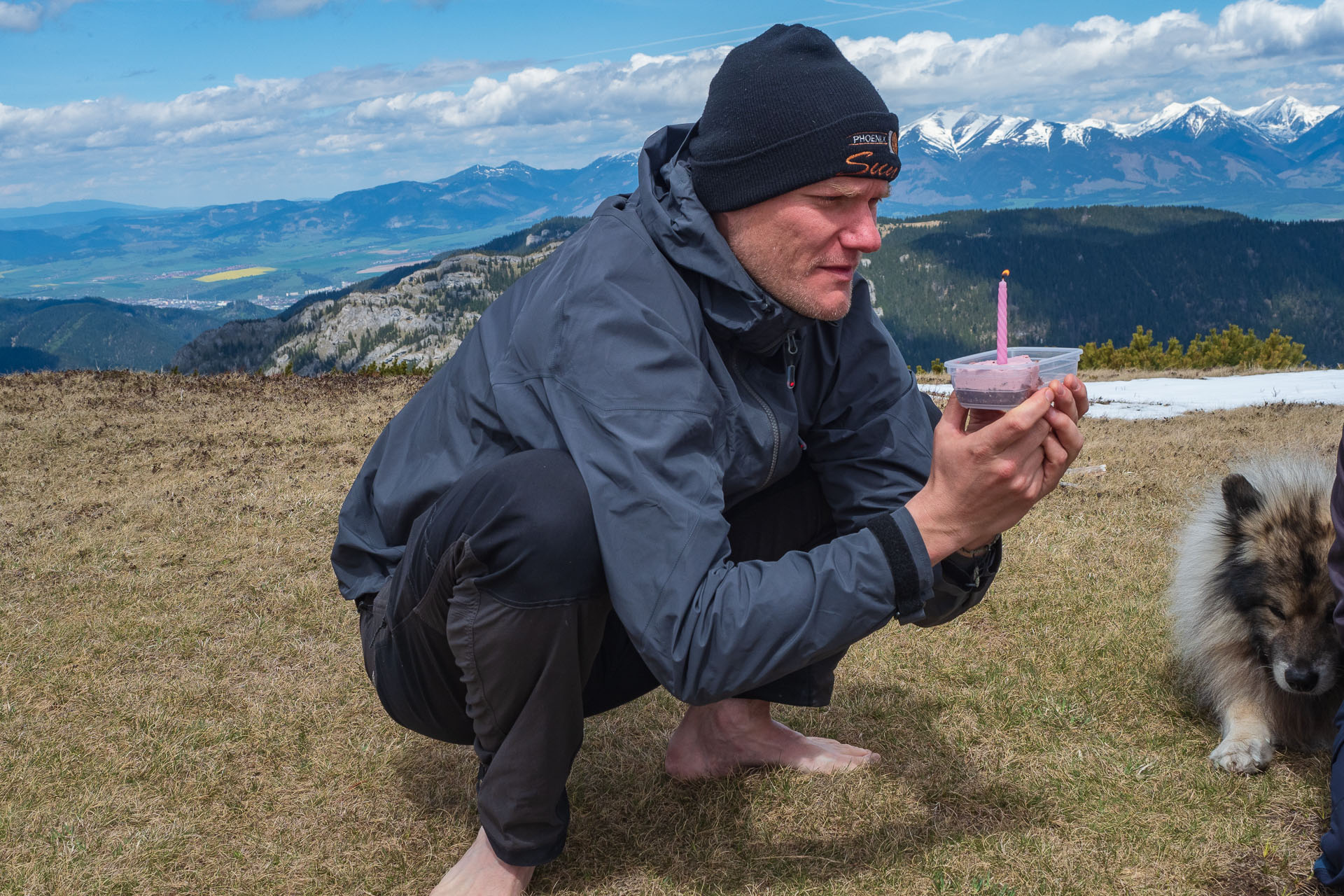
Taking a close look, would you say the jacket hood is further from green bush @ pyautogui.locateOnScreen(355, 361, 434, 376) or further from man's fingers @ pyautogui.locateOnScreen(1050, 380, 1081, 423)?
green bush @ pyautogui.locateOnScreen(355, 361, 434, 376)

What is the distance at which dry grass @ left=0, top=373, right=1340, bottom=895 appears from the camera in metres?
Answer: 3.13

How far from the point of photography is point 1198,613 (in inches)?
158

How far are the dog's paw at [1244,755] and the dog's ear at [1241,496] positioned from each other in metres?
0.86

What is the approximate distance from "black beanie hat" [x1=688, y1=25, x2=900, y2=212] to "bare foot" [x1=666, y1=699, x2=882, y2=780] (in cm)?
200

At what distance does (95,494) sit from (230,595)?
429 centimetres

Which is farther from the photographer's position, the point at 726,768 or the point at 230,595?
the point at 230,595

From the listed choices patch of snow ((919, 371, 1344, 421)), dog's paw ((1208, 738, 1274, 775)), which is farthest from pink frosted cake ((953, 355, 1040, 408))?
patch of snow ((919, 371, 1344, 421))

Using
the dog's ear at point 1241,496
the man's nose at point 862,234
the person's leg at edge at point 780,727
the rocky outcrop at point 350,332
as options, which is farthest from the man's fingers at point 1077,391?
the rocky outcrop at point 350,332

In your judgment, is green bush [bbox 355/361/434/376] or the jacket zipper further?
green bush [bbox 355/361/434/376]

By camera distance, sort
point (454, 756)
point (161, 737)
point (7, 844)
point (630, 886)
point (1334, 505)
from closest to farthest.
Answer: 1. point (1334, 505)
2. point (630, 886)
3. point (7, 844)
4. point (454, 756)
5. point (161, 737)

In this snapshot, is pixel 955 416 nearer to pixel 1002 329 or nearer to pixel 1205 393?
pixel 1002 329

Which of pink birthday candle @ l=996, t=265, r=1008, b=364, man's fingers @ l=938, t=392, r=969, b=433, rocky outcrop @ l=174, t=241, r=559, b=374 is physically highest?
pink birthday candle @ l=996, t=265, r=1008, b=364

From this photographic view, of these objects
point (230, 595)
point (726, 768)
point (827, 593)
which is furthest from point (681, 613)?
point (230, 595)

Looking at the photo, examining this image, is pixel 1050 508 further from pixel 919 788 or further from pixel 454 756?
pixel 454 756
